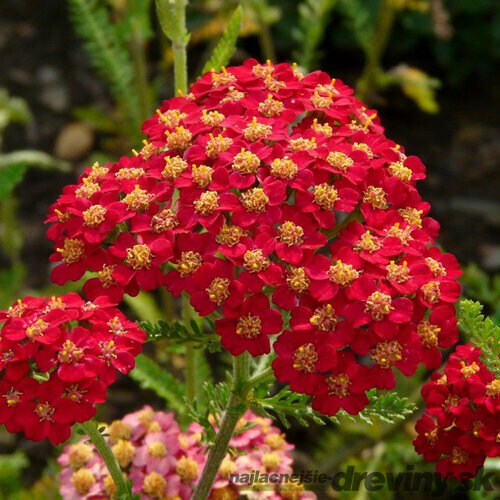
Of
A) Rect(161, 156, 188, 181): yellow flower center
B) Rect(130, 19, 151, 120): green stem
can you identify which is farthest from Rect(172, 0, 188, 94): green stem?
Rect(130, 19, 151, 120): green stem

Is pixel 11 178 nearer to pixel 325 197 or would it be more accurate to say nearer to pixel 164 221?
pixel 164 221

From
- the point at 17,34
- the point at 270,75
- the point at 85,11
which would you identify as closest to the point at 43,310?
the point at 270,75

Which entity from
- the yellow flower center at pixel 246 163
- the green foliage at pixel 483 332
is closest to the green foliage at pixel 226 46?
the yellow flower center at pixel 246 163

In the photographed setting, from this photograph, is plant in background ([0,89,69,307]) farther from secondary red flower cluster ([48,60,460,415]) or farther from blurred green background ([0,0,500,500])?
secondary red flower cluster ([48,60,460,415])

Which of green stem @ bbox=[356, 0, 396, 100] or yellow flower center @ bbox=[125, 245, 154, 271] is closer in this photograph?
yellow flower center @ bbox=[125, 245, 154, 271]

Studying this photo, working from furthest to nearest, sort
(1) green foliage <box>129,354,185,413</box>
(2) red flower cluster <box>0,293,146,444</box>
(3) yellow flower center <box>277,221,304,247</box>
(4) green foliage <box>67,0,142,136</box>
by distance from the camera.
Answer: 1. (4) green foliage <box>67,0,142,136</box>
2. (1) green foliage <box>129,354,185,413</box>
3. (3) yellow flower center <box>277,221,304,247</box>
4. (2) red flower cluster <box>0,293,146,444</box>

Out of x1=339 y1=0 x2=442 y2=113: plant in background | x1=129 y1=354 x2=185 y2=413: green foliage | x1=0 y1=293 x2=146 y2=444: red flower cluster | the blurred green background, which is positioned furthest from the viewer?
x1=339 y1=0 x2=442 y2=113: plant in background

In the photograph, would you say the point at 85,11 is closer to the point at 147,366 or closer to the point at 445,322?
the point at 147,366
